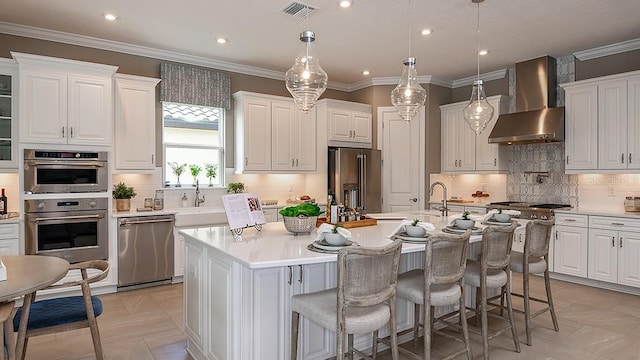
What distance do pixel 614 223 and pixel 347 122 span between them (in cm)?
374

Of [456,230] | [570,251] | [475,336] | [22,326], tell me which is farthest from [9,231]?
[570,251]

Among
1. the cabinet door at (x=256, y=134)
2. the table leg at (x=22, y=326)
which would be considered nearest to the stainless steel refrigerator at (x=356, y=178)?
the cabinet door at (x=256, y=134)

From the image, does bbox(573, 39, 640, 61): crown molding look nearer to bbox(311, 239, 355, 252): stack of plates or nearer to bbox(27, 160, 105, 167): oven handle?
bbox(311, 239, 355, 252): stack of plates

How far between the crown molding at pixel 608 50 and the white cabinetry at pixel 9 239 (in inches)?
272

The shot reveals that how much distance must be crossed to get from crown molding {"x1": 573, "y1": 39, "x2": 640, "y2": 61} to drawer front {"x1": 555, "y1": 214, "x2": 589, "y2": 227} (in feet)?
6.88

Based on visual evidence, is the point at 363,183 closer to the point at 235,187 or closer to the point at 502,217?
the point at 235,187

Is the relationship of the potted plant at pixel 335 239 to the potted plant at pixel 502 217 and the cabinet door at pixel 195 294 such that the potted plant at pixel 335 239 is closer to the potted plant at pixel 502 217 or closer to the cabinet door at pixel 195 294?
the cabinet door at pixel 195 294

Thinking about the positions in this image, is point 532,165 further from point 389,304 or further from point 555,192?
point 389,304

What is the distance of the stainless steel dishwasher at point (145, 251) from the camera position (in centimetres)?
457

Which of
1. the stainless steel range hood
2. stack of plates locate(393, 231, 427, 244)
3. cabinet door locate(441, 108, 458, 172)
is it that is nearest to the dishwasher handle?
stack of plates locate(393, 231, 427, 244)

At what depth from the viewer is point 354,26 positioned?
4359 mm

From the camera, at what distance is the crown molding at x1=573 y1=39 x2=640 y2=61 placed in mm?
4816

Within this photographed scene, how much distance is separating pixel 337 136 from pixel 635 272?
4109 mm

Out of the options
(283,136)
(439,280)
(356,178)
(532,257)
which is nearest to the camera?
(439,280)
